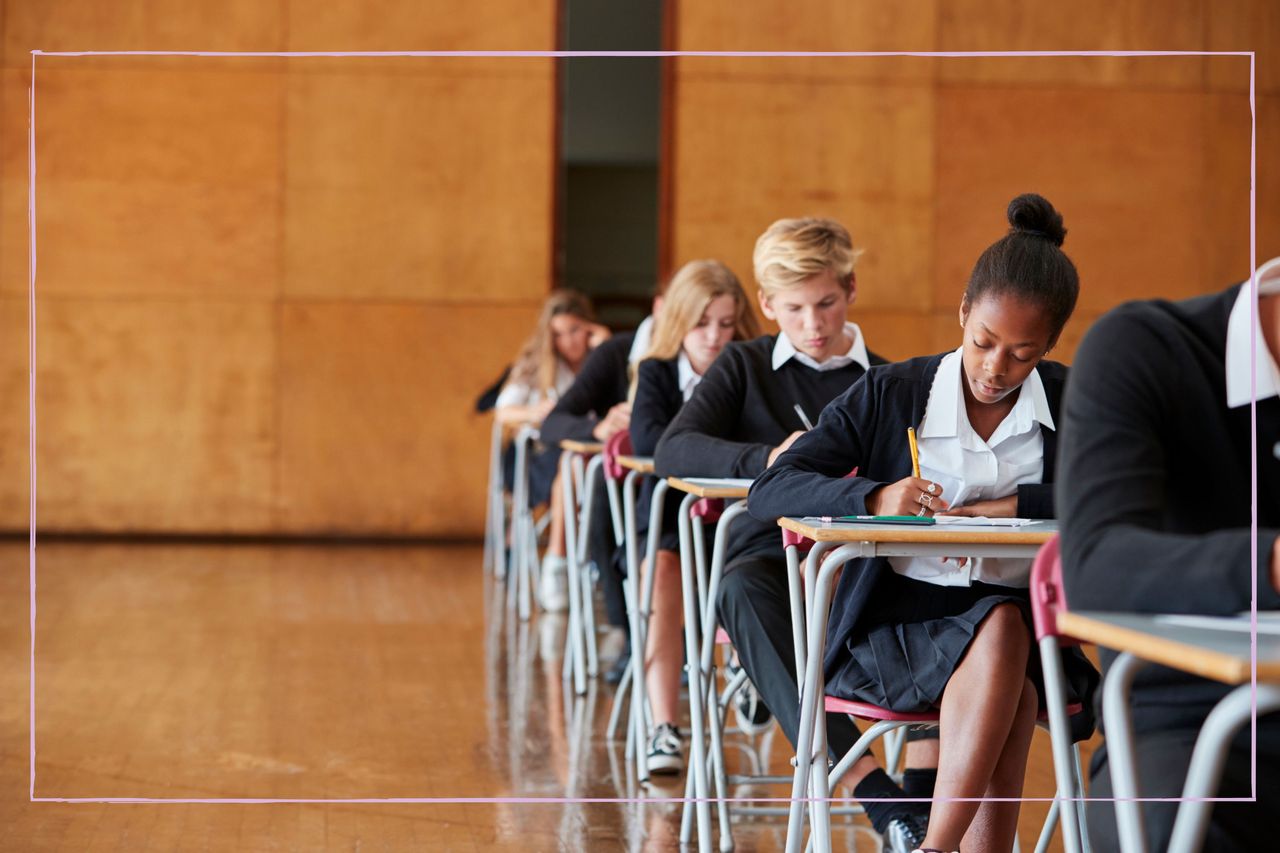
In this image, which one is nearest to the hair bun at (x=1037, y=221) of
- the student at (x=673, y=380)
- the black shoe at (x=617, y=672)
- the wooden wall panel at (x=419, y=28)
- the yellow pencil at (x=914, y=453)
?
the yellow pencil at (x=914, y=453)

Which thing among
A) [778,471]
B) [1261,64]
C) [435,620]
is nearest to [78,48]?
[435,620]

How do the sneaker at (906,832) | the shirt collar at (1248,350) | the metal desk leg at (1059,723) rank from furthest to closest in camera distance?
the sneaker at (906,832) < the metal desk leg at (1059,723) < the shirt collar at (1248,350)

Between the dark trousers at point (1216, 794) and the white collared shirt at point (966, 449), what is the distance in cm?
70

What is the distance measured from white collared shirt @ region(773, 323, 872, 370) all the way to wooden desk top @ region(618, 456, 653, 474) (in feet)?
1.09

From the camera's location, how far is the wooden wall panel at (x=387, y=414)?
24.7ft

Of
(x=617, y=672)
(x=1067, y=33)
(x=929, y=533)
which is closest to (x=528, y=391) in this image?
(x=617, y=672)

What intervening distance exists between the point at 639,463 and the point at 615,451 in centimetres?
32

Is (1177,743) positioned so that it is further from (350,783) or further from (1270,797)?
(350,783)

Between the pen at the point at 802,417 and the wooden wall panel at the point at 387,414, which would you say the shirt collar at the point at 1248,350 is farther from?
the wooden wall panel at the point at 387,414

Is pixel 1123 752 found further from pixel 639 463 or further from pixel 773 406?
pixel 639 463

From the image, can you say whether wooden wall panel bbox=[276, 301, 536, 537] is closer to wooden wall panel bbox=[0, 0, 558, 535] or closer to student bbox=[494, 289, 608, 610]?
wooden wall panel bbox=[0, 0, 558, 535]

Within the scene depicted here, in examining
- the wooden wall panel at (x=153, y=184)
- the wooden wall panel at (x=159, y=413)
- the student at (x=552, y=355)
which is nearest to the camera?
the student at (x=552, y=355)

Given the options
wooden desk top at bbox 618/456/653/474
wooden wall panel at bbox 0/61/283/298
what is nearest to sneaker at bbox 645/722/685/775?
wooden desk top at bbox 618/456/653/474

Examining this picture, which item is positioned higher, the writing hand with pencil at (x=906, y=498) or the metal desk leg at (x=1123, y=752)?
the writing hand with pencil at (x=906, y=498)
